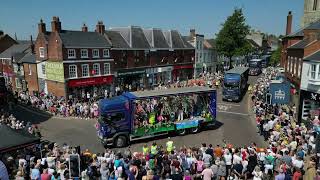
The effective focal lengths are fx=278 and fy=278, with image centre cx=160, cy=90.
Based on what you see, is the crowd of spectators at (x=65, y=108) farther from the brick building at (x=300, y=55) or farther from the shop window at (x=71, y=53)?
the brick building at (x=300, y=55)

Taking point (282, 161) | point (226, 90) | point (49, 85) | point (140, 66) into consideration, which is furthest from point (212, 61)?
point (282, 161)

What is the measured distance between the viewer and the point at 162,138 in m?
20.3

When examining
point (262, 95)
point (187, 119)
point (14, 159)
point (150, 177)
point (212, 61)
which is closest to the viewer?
point (150, 177)

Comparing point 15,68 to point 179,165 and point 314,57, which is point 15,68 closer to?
point 179,165

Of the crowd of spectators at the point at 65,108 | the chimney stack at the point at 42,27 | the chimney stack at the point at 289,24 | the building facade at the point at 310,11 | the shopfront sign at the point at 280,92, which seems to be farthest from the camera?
the building facade at the point at 310,11

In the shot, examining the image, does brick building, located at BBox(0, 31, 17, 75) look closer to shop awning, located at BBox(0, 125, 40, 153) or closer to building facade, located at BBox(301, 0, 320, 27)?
shop awning, located at BBox(0, 125, 40, 153)

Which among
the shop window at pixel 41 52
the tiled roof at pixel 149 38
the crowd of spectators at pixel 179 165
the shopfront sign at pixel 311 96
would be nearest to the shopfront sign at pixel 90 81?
the tiled roof at pixel 149 38

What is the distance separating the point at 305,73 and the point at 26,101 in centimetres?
2907

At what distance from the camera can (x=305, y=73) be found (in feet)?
73.0

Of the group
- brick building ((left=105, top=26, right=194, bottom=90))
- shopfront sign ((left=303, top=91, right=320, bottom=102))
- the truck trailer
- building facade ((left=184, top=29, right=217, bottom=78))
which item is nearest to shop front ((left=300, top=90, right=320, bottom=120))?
shopfront sign ((left=303, top=91, right=320, bottom=102))

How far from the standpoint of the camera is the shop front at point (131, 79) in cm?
4038

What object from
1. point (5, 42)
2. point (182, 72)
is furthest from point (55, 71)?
point (5, 42)

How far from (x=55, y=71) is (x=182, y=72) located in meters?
25.1

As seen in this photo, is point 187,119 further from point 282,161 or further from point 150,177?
point 150,177
